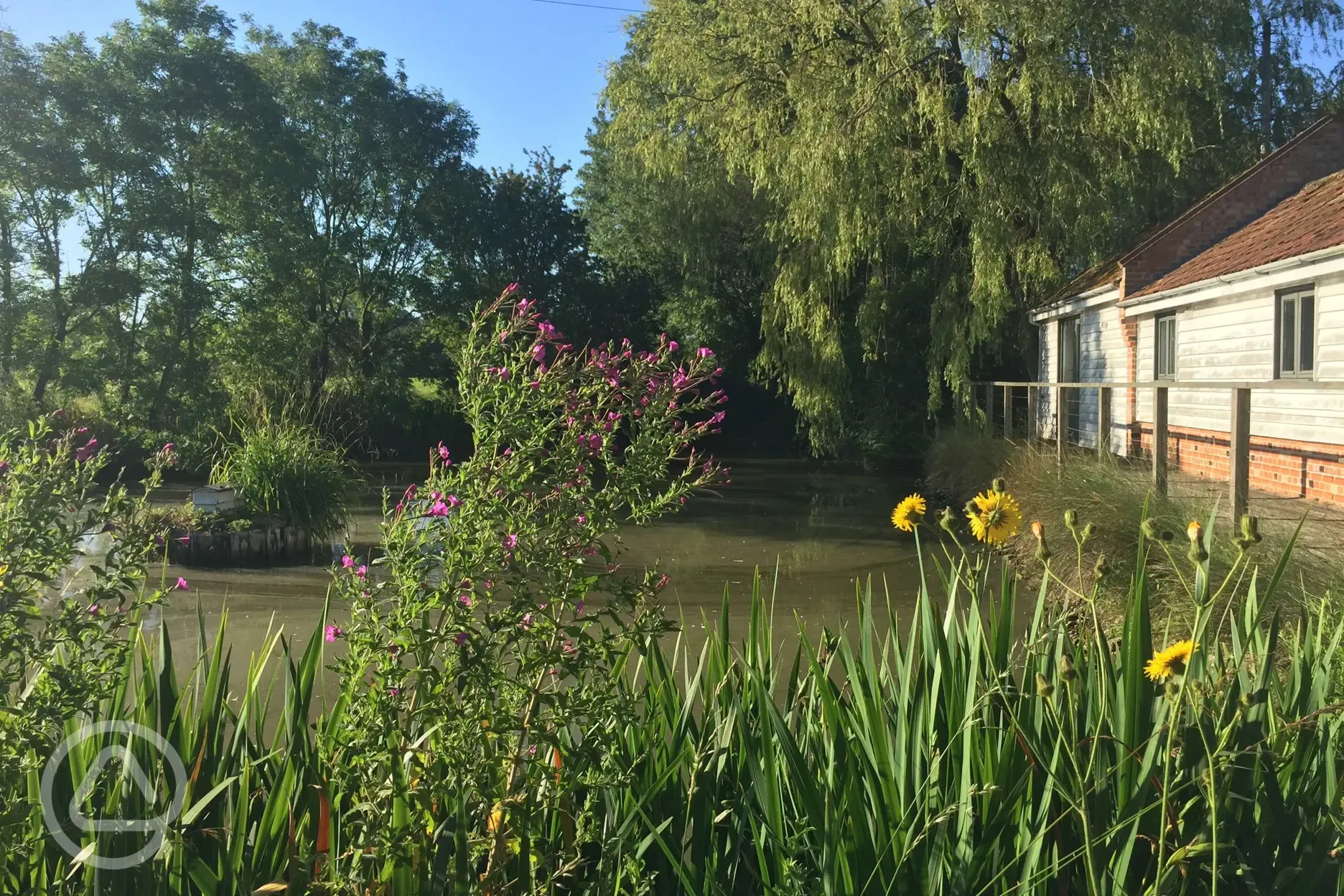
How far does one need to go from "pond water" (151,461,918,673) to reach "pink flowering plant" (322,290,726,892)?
2476 millimetres

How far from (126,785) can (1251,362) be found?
1259 centimetres

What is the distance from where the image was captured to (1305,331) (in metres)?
11.1

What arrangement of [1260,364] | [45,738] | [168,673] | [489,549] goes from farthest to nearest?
[1260,364] → [168,673] → [489,549] → [45,738]

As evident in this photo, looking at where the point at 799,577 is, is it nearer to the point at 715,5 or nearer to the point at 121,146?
the point at 715,5

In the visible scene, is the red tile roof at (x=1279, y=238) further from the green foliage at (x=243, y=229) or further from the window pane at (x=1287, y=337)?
the green foliage at (x=243, y=229)

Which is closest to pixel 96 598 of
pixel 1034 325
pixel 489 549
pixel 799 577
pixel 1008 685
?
pixel 489 549

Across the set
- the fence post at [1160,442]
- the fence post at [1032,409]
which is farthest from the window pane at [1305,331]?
the fence post at [1032,409]

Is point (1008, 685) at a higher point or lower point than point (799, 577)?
higher

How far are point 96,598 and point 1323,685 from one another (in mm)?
2616

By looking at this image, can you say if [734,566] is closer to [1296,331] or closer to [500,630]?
[1296,331]

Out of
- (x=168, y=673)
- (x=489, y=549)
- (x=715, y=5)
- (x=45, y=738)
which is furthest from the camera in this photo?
(x=715, y=5)

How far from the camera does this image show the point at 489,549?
7.09 feet

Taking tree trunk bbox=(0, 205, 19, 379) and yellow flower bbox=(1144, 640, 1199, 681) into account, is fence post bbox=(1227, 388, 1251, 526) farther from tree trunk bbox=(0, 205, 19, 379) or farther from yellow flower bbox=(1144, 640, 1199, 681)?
tree trunk bbox=(0, 205, 19, 379)

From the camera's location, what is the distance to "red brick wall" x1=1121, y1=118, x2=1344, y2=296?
15156 millimetres
